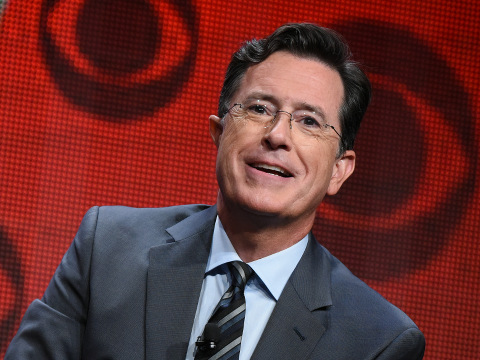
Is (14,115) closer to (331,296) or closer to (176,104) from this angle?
(176,104)

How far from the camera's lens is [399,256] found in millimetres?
2645

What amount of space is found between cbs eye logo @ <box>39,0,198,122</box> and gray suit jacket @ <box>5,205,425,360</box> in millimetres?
800

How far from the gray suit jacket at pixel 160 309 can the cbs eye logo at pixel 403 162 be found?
780 mm

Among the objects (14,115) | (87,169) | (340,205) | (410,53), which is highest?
(410,53)

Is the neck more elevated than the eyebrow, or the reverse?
the eyebrow

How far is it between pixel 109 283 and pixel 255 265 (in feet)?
1.26

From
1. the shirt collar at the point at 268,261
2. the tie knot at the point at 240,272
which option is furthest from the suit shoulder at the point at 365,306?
the tie knot at the point at 240,272

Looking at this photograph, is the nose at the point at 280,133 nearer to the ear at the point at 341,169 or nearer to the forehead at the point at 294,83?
the forehead at the point at 294,83

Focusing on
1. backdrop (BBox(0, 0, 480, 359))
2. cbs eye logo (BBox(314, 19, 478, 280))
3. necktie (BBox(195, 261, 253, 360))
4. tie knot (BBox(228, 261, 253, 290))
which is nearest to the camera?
necktie (BBox(195, 261, 253, 360))

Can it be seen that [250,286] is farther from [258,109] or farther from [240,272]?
[258,109]

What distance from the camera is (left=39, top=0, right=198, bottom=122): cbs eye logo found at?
257 cm

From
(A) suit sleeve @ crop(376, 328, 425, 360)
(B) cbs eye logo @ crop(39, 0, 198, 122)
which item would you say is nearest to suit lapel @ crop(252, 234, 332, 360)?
(A) suit sleeve @ crop(376, 328, 425, 360)

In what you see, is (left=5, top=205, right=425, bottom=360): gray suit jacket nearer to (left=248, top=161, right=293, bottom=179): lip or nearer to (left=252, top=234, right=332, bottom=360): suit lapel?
(left=252, top=234, right=332, bottom=360): suit lapel

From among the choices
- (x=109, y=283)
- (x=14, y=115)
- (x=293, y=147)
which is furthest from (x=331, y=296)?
(x=14, y=115)
